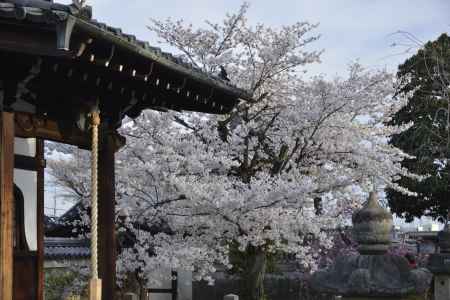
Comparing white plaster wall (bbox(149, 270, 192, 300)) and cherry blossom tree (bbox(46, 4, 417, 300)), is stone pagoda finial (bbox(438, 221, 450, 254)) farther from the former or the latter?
white plaster wall (bbox(149, 270, 192, 300))

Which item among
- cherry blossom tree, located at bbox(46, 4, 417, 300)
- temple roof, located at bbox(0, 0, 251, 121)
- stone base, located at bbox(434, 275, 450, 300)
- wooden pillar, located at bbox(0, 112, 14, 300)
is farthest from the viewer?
cherry blossom tree, located at bbox(46, 4, 417, 300)

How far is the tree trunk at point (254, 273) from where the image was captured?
12109mm

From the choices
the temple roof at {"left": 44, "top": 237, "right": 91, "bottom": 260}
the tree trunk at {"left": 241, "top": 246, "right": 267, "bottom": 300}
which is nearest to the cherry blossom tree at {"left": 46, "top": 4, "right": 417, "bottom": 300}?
the tree trunk at {"left": 241, "top": 246, "right": 267, "bottom": 300}

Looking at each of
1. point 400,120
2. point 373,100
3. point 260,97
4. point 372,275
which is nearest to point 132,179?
point 260,97

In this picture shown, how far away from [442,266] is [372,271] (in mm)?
2799

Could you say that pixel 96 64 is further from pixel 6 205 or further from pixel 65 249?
pixel 65 249

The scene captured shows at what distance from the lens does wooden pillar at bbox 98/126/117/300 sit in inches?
230

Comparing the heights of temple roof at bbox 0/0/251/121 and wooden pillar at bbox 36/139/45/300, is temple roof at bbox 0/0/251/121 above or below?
above

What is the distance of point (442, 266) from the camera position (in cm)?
699

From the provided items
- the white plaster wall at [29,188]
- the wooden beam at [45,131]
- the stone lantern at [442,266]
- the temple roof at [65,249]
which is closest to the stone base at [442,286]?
the stone lantern at [442,266]

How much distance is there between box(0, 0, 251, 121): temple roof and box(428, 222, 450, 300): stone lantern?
290cm

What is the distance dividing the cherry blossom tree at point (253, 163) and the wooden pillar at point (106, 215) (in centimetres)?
412

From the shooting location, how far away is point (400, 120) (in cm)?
2300

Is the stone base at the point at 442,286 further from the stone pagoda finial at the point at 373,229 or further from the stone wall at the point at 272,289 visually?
the stone wall at the point at 272,289
